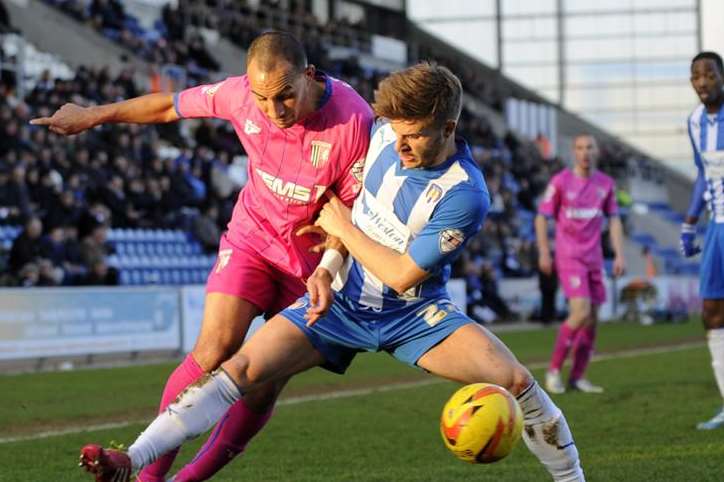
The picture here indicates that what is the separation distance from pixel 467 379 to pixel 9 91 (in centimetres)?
1924

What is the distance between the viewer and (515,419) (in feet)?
19.2

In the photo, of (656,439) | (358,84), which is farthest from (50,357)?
(358,84)

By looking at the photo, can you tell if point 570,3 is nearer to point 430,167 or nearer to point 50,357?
point 50,357

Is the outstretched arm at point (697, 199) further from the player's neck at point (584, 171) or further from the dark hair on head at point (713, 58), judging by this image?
the player's neck at point (584, 171)

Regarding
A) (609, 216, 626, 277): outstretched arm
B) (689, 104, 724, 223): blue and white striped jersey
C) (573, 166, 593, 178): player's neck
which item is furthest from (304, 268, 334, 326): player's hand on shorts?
(573, 166, 593, 178): player's neck

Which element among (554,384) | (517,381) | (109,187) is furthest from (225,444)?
(109,187)

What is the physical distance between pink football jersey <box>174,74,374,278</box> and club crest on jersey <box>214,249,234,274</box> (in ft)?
0.23

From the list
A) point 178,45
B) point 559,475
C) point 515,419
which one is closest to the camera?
point 515,419

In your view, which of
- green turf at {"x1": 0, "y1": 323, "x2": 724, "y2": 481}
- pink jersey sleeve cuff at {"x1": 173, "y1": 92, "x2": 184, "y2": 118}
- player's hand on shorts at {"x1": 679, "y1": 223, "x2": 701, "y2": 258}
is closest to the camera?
pink jersey sleeve cuff at {"x1": 173, "y1": 92, "x2": 184, "y2": 118}

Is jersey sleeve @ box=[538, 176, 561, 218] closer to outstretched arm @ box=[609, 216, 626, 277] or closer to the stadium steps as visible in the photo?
outstretched arm @ box=[609, 216, 626, 277]

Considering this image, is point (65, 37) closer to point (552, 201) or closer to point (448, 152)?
point (552, 201)

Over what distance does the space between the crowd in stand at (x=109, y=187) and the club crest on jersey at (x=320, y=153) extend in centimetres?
1258

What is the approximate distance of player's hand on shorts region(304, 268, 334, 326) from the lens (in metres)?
5.85

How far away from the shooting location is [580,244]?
46.2ft
